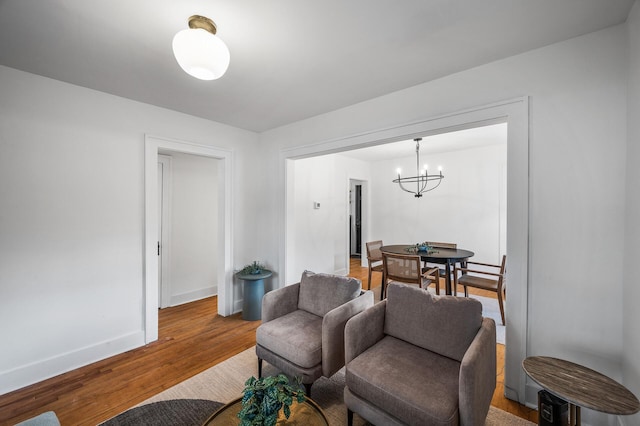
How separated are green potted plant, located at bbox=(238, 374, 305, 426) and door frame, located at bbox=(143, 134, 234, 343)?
2284 mm

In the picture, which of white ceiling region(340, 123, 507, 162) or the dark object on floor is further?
white ceiling region(340, 123, 507, 162)

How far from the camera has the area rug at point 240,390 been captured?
5.81 ft

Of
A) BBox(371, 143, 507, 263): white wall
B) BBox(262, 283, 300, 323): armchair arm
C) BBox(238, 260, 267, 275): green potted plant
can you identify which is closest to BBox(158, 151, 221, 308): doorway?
BBox(238, 260, 267, 275): green potted plant

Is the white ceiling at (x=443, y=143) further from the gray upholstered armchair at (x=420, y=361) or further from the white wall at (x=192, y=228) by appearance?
the gray upholstered armchair at (x=420, y=361)

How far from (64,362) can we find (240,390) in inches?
66.4

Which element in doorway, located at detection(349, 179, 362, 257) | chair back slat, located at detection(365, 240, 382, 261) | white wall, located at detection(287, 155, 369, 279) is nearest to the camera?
white wall, located at detection(287, 155, 369, 279)

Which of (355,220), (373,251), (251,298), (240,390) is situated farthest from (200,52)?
(355,220)

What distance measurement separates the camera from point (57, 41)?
1793 mm

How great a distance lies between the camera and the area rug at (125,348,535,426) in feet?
5.81

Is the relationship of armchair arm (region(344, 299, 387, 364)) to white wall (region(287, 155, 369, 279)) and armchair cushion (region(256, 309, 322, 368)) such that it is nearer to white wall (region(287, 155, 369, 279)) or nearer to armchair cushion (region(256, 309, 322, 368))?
armchair cushion (region(256, 309, 322, 368))

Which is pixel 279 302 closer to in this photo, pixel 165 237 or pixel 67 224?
pixel 67 224

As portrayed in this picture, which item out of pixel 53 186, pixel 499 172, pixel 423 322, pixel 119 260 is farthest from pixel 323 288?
pixel 499 172

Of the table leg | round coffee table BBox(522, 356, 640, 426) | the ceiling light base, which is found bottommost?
the table leg

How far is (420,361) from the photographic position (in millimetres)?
1666
